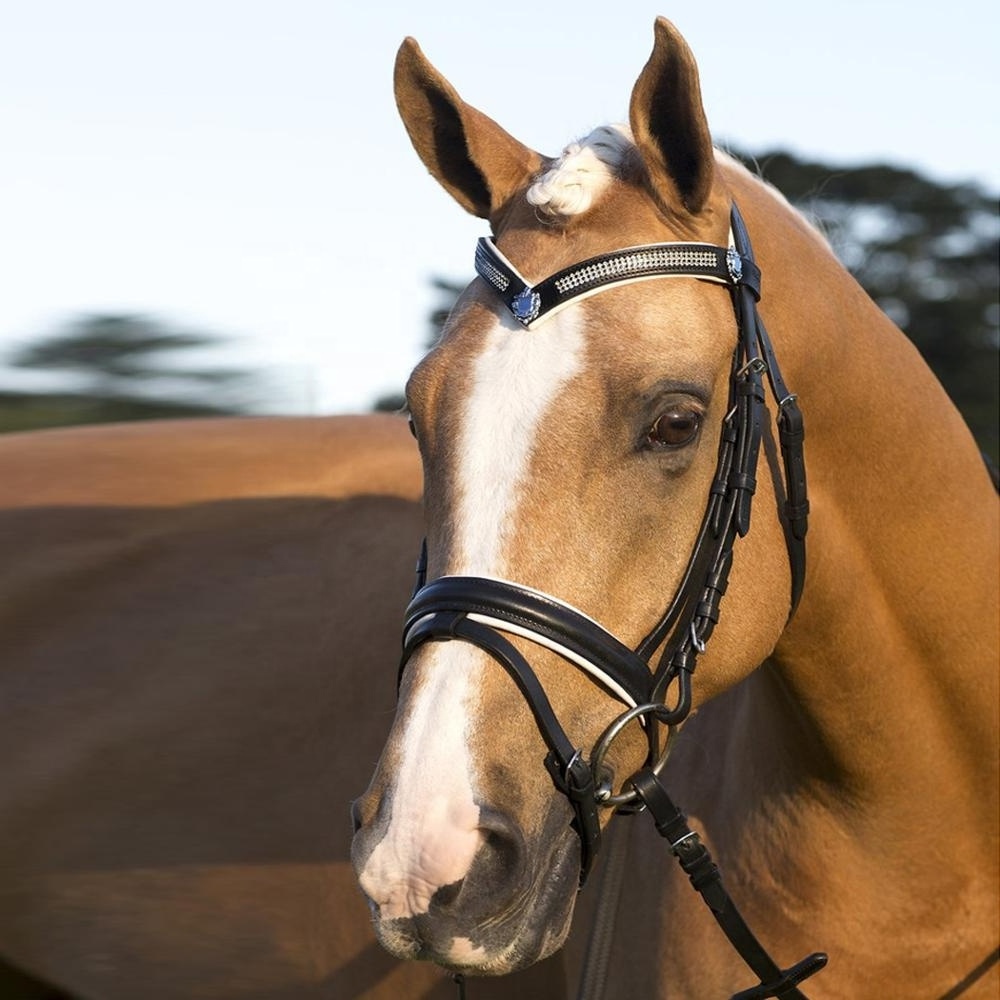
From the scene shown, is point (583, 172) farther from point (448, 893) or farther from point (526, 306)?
point (448, 893)

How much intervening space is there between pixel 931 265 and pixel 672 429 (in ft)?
15.2

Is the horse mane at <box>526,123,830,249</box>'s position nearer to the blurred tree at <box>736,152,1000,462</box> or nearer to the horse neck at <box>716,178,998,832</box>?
the horse neck at <box>716,178,998,832</box>

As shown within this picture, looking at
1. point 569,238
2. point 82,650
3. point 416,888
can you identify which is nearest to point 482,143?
point 569,238

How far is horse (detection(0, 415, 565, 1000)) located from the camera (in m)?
3.81

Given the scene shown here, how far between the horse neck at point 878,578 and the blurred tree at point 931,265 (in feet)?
8.96

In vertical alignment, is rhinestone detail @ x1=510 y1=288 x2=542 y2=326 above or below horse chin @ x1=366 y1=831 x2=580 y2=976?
above

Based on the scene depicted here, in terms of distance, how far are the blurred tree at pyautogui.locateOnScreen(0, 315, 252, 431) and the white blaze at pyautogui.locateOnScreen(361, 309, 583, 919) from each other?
3784 millimetres

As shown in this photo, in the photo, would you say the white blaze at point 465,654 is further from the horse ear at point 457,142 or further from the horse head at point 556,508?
the horse ear at point 457,142

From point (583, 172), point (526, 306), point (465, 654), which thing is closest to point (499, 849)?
point (465, 654)

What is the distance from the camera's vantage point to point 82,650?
4.22m

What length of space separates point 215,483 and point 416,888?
2442 millimetres

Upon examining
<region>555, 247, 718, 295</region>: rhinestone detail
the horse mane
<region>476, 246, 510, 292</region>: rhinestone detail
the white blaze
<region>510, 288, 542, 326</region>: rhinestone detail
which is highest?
the horse mane

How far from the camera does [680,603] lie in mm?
2387

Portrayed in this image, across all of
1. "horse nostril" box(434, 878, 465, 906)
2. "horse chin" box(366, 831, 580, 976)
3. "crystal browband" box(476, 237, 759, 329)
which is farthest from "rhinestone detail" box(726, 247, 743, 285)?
"horse nostril" box(434, 878, 465, 906)
